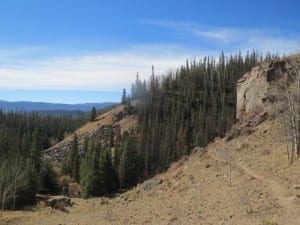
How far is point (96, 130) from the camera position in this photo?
176 m

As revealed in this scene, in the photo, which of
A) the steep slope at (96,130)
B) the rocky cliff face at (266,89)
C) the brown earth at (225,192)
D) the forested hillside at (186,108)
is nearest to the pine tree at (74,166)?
the forested hillside at (186,108)

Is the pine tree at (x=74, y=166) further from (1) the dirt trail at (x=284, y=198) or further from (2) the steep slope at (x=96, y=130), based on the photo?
(1) the dirt trail at (x=284, y=198)

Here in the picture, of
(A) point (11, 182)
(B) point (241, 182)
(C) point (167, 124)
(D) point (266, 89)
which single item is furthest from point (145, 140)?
(B) point (241, 182)

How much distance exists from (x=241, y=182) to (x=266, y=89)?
92.2ft

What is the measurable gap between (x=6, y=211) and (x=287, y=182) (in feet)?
168

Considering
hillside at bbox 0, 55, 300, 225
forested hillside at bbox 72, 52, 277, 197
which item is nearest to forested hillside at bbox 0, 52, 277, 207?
forested hillside at bbox 72, 52, 277, 197

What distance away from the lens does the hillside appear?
31.1m

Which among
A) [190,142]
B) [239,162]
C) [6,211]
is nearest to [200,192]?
[239,162]

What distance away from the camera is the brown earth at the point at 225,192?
30.3 m

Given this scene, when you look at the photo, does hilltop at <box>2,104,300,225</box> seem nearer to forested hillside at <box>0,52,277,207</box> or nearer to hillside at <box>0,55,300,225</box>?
hillside at <box>0,55,300,225</box>

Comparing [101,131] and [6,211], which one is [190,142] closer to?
[101,131]

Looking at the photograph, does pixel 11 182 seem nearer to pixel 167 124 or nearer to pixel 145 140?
pixel 145 140

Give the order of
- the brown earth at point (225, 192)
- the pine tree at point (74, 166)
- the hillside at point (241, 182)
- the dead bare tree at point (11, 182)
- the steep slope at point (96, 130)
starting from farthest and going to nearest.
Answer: the steep slope at point (96, 130)
the pine tree at point (74, 166)
the dead bare tree at point (11, 182)
the hillside at point (241, 182)
the brown earth at point (225, 192)

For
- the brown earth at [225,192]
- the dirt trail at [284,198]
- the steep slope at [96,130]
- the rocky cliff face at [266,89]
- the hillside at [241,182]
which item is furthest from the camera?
the steep slope at [96,130]
